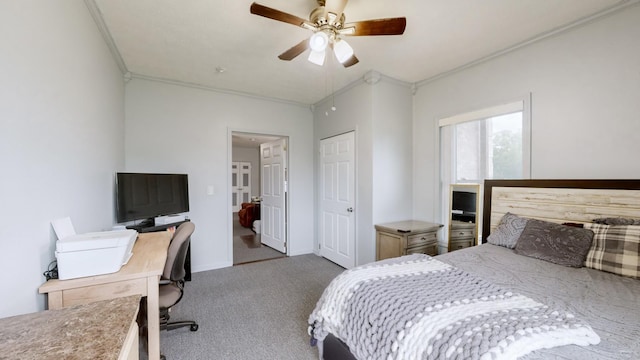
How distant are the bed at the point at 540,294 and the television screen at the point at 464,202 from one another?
1.14 ft

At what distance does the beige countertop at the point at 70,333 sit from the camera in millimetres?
727

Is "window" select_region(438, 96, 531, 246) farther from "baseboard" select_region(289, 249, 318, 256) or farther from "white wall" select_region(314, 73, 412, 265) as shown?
"baseboard" select_region(289, 249, 318, 256)

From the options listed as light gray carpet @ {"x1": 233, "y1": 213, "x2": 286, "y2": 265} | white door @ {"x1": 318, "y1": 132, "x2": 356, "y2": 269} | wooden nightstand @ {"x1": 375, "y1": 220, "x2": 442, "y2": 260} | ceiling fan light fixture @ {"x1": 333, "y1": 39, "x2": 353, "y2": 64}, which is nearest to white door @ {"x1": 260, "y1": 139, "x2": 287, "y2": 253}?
light gray carpet @ {"x1": 233, "y1": 213, "x2": 286, "y2": 265}

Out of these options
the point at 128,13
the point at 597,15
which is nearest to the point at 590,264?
the point at 597,15

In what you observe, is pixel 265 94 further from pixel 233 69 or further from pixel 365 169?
pixel 365 169

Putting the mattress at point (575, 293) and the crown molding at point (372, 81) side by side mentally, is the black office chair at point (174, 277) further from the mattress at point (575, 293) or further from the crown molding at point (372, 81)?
the crown molding at point (372, 81)

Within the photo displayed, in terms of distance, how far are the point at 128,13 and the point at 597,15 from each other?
3792mm

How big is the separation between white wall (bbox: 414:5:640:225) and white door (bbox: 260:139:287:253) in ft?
9.91

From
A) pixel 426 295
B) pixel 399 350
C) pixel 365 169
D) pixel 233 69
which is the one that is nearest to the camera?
pixel 399 350

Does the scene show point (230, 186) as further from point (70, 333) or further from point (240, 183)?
point (240, 183)

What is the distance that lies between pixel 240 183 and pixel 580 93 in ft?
28.5

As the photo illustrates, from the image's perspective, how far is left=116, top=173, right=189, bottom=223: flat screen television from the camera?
2555mm

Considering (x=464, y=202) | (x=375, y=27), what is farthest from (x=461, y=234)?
(x=375, y=27)

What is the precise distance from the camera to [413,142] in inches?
137
